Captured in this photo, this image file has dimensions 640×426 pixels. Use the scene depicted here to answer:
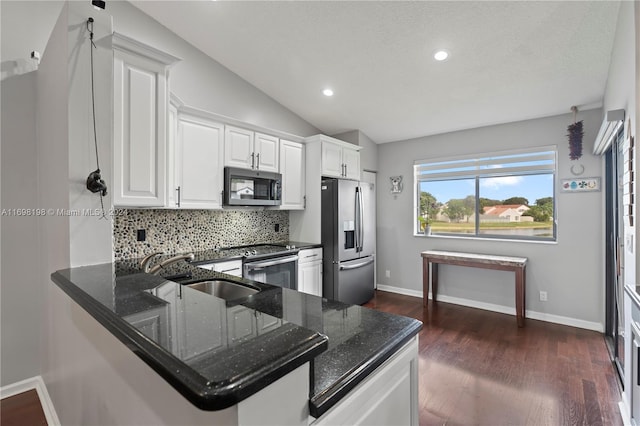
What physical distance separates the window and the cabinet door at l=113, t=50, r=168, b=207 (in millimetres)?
3685

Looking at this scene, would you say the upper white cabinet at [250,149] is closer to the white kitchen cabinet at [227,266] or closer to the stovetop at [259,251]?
the stovetop at [259,251]

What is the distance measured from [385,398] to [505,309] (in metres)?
3.73

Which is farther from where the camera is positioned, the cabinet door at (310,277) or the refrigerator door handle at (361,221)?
the refrigerator door handle at (361,221)

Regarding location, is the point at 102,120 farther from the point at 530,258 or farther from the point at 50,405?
the point at 530,258

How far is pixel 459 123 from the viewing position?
13.4ft

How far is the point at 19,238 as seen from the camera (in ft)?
7.69

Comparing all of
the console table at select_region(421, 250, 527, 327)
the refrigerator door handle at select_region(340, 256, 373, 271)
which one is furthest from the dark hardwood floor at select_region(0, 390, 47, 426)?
the console table at select_region(421, 250, 527, 327)

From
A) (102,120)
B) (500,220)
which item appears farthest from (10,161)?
(500,220)

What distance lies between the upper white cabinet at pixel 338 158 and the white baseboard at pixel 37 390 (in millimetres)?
3211

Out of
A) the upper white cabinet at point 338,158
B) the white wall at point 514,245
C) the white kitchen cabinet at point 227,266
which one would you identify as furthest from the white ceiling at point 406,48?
the white kitchen cabinet at point 227,266

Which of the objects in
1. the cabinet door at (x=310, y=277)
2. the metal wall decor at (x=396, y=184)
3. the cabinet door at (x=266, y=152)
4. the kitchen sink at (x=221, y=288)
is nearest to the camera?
the kitchen sink at (x=221, y=288)

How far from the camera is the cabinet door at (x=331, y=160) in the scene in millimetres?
3977

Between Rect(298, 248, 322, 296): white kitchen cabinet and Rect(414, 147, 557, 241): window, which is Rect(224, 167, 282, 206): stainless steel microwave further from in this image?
Rect(414, 147, 557, 241): window

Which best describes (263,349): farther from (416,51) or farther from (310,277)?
(310,277)
